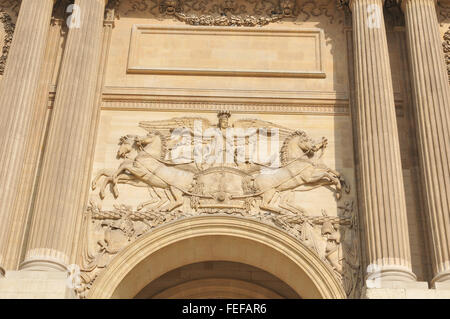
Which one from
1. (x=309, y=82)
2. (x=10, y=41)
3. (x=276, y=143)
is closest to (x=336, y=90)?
(x=309, y=82)

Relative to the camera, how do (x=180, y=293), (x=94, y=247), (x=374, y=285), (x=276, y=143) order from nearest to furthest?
1. (x=374, y=285)
2. (x=94, y=247)
3. (x=276, y=143)
4. (x=180, y=293)

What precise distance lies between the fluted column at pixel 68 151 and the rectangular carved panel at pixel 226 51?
1096 mm

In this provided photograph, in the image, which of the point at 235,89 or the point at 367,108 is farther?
the point at 235,89

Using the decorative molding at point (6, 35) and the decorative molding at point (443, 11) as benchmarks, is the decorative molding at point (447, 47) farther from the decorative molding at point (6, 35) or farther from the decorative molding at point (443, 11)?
the decorative molding at point (6, 35)

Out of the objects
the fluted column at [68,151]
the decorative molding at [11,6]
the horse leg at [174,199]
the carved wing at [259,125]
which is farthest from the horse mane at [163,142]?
the decorative molding at [11,6]

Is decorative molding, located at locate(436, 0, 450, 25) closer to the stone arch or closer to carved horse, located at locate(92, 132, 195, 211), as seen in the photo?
the stone arch

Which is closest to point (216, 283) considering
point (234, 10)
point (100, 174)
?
point (100, 174)

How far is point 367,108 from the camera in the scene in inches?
513

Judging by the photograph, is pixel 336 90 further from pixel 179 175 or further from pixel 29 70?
pixel 29 70

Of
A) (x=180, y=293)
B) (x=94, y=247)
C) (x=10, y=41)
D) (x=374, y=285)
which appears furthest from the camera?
(x=180, y=293)

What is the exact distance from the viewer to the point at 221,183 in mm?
13172

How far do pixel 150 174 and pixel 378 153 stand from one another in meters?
4.20

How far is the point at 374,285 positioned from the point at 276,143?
3656 mm

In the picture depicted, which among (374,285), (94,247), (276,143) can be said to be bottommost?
(374,285)
